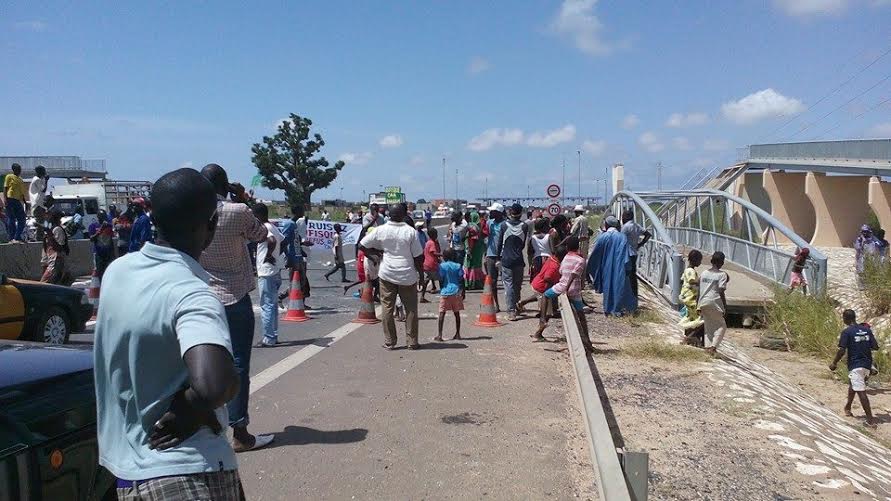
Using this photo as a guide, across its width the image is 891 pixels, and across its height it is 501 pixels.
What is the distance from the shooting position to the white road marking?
6.89 m

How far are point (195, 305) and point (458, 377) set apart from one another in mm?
5427

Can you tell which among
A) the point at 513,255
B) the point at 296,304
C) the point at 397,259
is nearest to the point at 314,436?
the point at 397,259

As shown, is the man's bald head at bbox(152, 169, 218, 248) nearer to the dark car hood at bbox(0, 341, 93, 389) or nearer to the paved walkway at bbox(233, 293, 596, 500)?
the dark car hood at bbox(0, 341, 93, 389)

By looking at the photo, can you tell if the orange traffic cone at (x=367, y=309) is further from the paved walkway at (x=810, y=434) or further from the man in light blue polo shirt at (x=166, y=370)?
the man in light blue polo shirt at (x=166, y=370)

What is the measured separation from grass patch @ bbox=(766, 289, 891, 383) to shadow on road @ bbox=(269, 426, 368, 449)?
8.70 metres

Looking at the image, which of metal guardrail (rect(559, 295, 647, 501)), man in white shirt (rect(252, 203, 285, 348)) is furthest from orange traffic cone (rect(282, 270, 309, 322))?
metal guardrail (rect(559, 295, 647, 501))

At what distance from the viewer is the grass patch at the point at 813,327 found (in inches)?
436

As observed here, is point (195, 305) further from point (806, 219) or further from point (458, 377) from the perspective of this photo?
point (806, 219)

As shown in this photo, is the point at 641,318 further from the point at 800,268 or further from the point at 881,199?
the point at 881,199

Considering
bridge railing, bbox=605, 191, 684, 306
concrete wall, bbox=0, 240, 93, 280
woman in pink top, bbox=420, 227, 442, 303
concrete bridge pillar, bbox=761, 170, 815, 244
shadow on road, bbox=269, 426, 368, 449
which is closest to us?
shadow on road, bbox=269, 426, 368, 449

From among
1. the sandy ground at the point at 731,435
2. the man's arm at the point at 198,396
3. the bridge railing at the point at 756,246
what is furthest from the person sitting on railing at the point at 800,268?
the man's arm at the point at 198,396

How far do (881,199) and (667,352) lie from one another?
1084 inches

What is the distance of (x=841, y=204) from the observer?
3650cm

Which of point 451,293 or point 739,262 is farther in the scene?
point 739,262
